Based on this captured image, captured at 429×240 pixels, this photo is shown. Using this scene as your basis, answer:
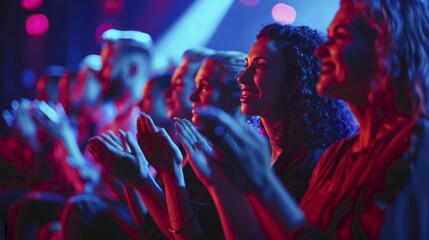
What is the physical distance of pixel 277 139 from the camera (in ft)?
7.27

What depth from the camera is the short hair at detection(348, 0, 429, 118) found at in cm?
183

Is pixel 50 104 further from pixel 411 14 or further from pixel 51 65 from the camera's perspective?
pixel 411 14

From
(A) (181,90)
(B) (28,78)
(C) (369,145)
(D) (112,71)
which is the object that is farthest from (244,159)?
(B) (28,78)

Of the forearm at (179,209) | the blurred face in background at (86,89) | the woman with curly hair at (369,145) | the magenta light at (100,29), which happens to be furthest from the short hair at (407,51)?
the blurred face in background at (86,89)

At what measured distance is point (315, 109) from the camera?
6.96 feet

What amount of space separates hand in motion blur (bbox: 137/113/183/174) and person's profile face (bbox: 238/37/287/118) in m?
0.33

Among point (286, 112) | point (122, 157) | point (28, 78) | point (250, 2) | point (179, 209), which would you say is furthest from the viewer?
point (28, 78)

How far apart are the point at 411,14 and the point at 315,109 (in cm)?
47

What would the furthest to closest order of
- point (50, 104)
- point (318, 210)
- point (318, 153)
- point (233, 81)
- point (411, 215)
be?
point (50, 104) < point (233, 81) < point (318, 153) < point (318, 210) < point (411, 215)

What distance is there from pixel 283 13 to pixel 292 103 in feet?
1.18

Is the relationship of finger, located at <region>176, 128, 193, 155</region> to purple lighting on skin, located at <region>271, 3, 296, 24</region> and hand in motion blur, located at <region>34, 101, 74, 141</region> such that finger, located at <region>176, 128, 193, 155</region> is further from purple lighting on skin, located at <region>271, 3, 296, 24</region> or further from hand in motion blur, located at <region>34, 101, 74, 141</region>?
hand in motion blur, located at <region>34, 101, 74, 141</region>

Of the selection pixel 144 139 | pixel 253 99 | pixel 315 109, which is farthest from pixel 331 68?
pixel 144 139

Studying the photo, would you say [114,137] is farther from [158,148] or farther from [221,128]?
[221,128]

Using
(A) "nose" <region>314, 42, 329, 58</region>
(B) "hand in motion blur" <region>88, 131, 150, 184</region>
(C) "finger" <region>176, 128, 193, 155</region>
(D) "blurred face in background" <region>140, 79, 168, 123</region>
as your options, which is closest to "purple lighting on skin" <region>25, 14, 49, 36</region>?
(D) "blurred face in background" <region>140, 79, 168, 123</region>
